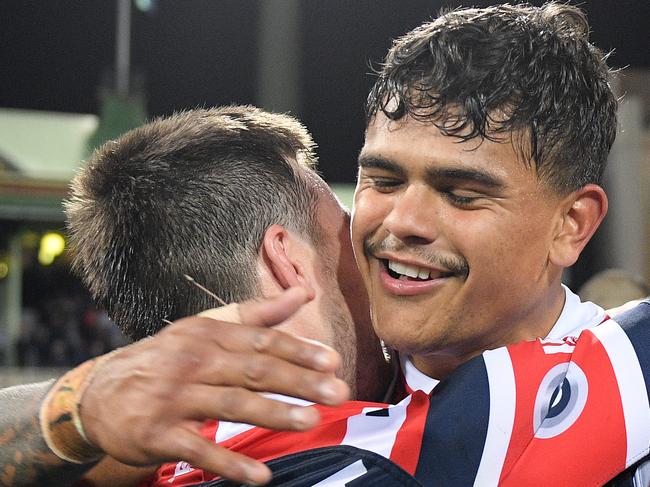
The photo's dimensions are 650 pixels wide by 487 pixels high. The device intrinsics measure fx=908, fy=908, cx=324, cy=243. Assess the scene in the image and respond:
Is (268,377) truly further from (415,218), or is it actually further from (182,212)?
(182,212)

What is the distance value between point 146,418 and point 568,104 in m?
1.03

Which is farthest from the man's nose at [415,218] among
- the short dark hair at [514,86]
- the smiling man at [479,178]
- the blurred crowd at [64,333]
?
the blurred crowd at [64,333]

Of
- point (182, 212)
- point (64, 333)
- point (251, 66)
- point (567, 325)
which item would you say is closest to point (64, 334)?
point (64, 333)

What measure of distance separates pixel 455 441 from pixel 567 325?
485 millimetres

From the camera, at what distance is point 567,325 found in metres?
1.88

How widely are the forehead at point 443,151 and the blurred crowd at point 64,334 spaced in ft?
28.4

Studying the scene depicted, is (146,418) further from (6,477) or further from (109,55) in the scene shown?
(109,55)

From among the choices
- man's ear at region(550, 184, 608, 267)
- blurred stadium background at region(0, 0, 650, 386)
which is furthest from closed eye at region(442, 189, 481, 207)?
blurred stadium background at region(0, 0, 650, 386)

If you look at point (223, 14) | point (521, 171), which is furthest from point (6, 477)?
point (223, 14)

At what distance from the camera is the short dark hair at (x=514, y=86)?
170cm

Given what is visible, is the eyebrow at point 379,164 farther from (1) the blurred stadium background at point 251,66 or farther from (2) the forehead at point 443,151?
(1) the blurred stadium background at point 251,66

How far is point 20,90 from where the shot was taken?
837 centimetres

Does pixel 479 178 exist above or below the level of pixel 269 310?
above

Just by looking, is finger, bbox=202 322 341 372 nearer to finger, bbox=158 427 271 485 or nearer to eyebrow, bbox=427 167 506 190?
finger, bbox=158 427 271 485
